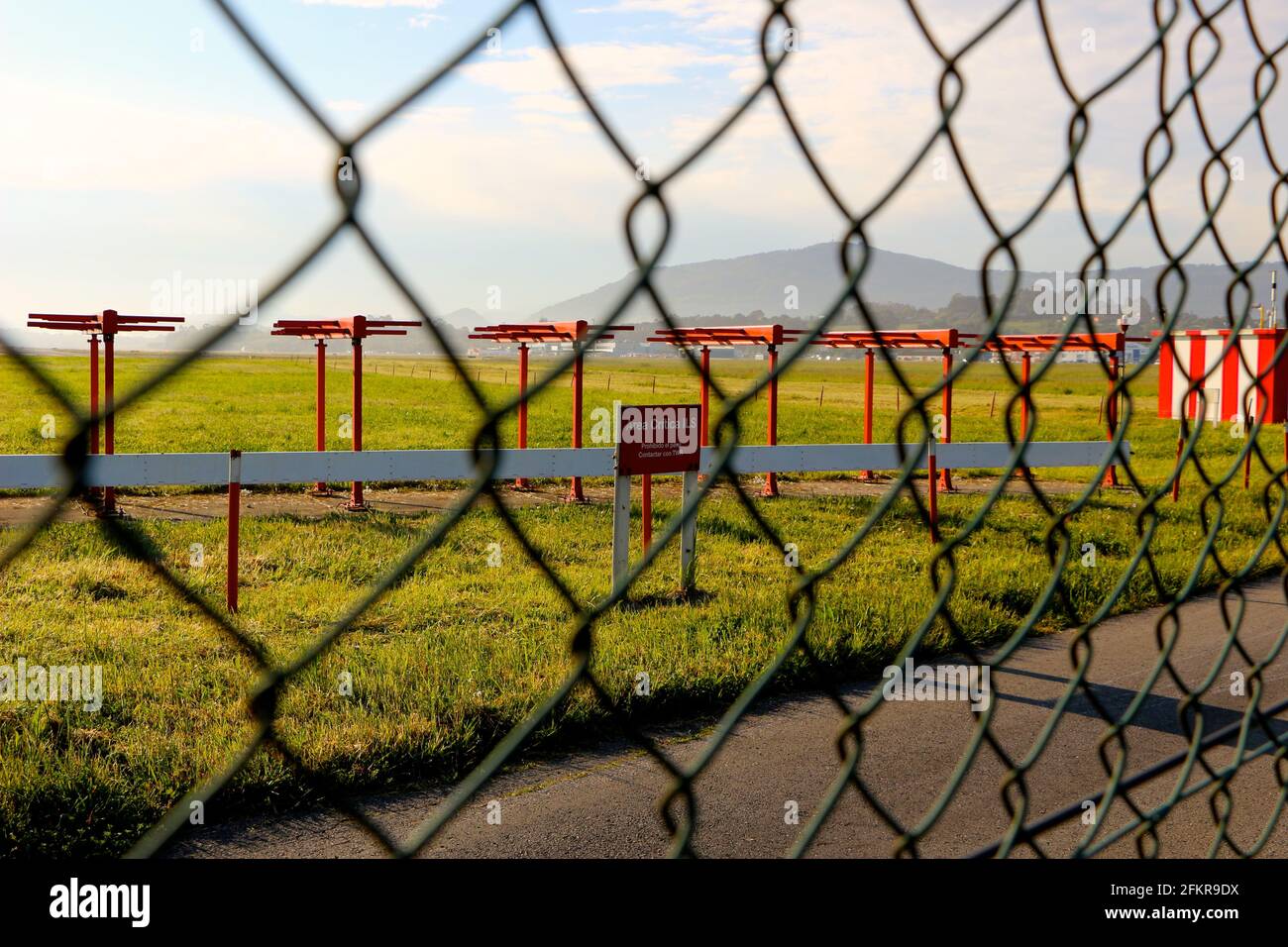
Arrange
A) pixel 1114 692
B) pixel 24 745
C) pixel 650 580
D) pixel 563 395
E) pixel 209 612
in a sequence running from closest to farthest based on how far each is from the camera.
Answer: pixel 209 612
pixel 24 745
pixel 1114 692
pixel 650 580
pixel 563 395

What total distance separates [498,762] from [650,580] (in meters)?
7.18

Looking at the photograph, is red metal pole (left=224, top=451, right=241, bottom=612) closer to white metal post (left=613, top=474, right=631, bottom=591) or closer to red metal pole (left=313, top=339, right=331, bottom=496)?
white metal post (left=613, top=474, right=631, bottom=591)

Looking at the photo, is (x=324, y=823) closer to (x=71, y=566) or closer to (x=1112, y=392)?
(x=1112, y=392)

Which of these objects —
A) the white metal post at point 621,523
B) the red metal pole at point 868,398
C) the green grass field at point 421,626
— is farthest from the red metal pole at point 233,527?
the red metal pole at point 868,398

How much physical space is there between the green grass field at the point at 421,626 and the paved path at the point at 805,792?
30 cm

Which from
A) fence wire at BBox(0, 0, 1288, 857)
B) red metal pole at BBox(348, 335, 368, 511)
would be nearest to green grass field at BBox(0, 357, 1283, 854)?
fence wire at BBox(0, 0, 1288, 857)

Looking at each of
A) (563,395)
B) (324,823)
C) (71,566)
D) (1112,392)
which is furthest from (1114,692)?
(563,395)

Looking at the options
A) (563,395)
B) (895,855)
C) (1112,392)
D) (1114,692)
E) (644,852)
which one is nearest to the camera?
(895,855)

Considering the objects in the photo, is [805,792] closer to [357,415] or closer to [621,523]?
[621,523]

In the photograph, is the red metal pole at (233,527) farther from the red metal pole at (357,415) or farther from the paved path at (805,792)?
the red metal pole at (357,415)

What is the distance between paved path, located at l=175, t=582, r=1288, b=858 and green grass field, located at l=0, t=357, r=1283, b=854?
0.30 m

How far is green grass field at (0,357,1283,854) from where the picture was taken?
176 inches

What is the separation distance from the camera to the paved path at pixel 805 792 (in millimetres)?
4020

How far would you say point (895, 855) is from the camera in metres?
1.29
